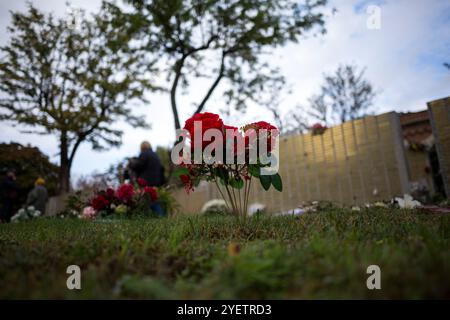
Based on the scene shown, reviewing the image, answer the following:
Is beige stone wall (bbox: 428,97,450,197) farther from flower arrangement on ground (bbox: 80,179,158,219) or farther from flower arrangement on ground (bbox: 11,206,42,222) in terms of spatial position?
flower arrangement on ground (bbox: 11,206,42,222)

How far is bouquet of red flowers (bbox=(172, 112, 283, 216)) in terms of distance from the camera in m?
1.96

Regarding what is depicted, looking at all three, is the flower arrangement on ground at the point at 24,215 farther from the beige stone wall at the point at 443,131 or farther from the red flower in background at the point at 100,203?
the beige stone wall at the point at 443,131

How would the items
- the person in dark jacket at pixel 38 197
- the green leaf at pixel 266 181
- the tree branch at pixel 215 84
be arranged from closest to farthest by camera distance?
the green leaf at pixel 266 181
the person in dark jacket at pixel 38 197
the tree branch at pixel 215 84

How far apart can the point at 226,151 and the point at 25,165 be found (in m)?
18.5

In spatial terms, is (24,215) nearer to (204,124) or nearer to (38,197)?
(38,197)

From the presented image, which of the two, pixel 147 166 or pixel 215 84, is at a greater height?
pixel 215 84

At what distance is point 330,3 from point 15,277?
506 inches

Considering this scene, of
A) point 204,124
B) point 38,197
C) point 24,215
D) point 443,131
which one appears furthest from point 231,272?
point 38,197

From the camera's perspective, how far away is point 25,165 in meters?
16.8

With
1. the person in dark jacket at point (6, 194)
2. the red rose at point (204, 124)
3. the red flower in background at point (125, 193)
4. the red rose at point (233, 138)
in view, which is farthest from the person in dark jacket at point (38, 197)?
the red rose at point (233, 138)

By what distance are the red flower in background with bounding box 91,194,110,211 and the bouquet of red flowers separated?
11.7 ft

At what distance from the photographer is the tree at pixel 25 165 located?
15.3m

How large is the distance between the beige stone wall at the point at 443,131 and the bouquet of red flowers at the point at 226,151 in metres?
5.32

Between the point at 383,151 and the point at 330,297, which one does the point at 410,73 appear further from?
the point at 330,297
